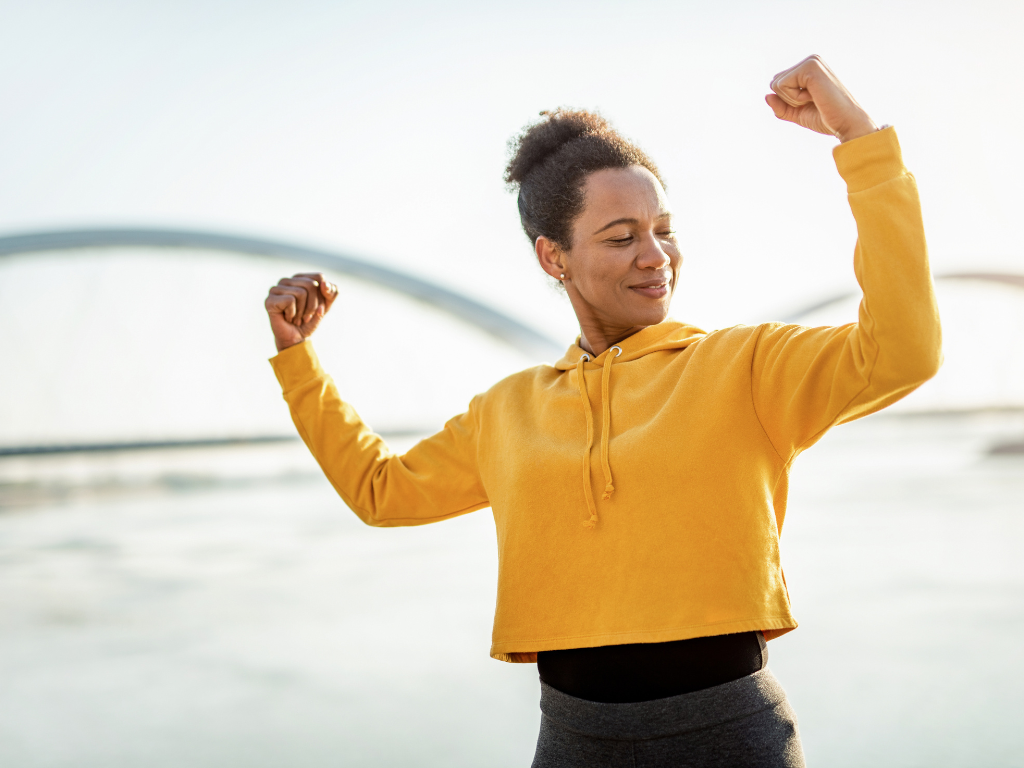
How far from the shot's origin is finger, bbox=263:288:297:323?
5.19ft

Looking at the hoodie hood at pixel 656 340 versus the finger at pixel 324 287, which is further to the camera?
the finger at pixel 324 287

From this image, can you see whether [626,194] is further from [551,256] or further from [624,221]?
[551,256]

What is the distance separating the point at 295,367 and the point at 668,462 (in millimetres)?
784

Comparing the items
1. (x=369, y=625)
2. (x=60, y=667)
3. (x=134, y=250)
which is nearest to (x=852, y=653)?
(x=369, y=625)

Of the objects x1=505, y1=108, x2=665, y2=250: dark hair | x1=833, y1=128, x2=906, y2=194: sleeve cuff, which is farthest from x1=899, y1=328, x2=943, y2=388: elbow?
x1=505, y1=108, x2=665, y2=250: dark hair

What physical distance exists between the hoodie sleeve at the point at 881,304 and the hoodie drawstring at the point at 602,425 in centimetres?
28

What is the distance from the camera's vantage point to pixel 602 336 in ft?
4.76

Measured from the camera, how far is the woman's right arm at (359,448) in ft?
5.07

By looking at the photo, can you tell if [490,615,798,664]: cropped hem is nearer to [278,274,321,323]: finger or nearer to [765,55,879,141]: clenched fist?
[765,55,879,141]: clenched fist

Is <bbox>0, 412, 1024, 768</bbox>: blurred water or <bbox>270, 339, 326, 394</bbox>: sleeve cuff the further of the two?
<bbox>0, 412, 1024, 768</bbox>: blurred water

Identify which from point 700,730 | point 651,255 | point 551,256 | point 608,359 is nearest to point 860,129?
point 651,255

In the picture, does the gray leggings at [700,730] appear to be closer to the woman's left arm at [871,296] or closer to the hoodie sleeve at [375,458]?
the woman's left arm at [871,296]

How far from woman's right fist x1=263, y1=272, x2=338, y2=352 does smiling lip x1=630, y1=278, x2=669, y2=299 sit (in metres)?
0.61

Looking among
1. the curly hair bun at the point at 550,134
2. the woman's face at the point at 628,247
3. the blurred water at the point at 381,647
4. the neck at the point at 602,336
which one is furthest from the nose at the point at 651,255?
the blurred water at the point at 381,647
